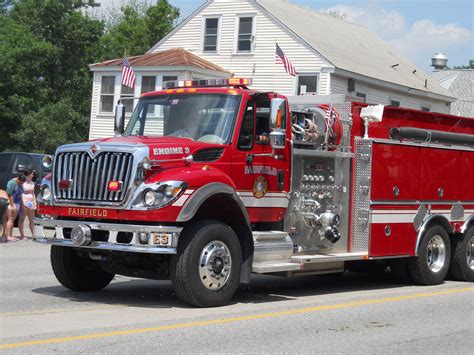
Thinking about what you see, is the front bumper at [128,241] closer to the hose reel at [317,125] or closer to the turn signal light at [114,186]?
the turn signal light at [114,186]

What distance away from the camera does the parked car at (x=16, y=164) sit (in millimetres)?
21562

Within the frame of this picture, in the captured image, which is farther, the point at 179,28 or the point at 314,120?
the point at 179,28

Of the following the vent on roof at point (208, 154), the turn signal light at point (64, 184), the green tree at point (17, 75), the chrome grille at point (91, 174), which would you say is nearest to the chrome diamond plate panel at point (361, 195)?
the vent on roof at point (208, 154)

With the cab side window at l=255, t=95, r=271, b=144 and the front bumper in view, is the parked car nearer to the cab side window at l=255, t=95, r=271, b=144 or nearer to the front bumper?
the cab side window at l=255, t=95, r=271, b=144

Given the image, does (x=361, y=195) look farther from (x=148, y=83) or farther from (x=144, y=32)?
(x=144, y=32)

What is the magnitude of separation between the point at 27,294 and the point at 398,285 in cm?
595

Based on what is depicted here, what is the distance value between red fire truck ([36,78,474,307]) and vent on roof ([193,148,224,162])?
2 centimetres

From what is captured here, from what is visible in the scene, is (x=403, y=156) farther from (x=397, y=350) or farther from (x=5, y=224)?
(x=5, y=224)

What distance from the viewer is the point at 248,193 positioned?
10.6m

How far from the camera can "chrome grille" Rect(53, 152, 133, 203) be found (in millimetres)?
9625

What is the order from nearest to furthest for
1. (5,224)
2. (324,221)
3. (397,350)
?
(397,350) → (324,221) → (5,224)

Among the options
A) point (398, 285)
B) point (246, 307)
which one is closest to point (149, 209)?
point (246, 307)

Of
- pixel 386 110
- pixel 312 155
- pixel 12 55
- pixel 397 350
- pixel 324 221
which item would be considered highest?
pixel 12 55

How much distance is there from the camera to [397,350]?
7.96 meters
